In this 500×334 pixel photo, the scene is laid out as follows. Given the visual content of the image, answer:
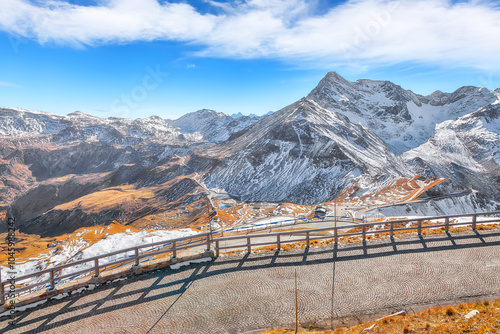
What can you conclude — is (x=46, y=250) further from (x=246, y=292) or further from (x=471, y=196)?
(x=471, y=196)

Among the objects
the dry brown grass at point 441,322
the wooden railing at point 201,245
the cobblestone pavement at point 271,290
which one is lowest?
the dry brown grass at point 441,322

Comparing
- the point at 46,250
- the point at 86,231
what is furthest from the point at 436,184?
the point at 46,250

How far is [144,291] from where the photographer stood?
12867mm

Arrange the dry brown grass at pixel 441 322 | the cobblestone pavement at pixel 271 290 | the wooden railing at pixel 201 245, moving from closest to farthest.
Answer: the dry brown grass at pixel 441 322 < the cobblestone pavement at pixel 271 290 < the wooden railing at pixel 201 245

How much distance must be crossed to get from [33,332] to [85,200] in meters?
174

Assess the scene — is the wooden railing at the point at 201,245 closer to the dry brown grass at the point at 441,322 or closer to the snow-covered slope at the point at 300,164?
the dry brown grass at the point at 441,322

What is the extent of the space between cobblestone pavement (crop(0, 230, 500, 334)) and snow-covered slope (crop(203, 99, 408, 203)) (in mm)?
96513

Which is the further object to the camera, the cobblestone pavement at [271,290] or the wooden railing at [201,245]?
the wooden railing at [201,245]

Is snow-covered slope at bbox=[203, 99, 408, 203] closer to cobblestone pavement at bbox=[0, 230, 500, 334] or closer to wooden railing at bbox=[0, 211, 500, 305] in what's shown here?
wooden railing at bbox=[0, 211, 500, 305]

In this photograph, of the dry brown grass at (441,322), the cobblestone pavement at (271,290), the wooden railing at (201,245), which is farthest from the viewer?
the wooden railing at (201,245)

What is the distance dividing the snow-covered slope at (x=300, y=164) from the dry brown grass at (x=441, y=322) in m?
100

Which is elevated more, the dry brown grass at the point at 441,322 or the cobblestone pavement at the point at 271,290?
the cobblestone pavement at the point at 271,290

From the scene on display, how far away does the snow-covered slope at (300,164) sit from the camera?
119875 mm

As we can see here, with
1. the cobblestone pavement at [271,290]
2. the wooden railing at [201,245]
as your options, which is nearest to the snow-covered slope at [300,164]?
the wooden railing at [201,245]
